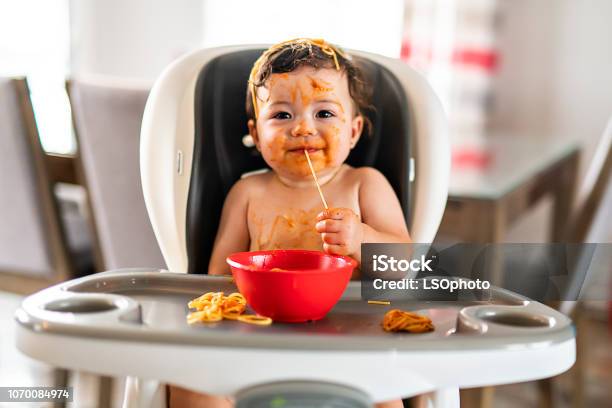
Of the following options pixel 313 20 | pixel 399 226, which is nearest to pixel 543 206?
pixel 313 20

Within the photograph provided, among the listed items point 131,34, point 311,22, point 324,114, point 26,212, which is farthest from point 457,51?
point 324,114

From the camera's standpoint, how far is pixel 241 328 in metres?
0.61

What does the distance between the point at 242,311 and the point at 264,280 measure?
0.05 m

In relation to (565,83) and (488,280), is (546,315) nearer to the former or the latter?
(488,280)

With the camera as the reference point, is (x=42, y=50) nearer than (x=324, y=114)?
No

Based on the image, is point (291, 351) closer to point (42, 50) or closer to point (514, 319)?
point (514, 319)

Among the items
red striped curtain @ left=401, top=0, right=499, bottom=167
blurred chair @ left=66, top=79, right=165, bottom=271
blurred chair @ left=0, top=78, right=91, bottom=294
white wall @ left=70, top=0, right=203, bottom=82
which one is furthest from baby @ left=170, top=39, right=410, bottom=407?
white wall @ left=70, top=0, right=203, bottom=82

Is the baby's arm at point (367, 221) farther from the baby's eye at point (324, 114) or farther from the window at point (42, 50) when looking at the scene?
the window at point (42, 50)

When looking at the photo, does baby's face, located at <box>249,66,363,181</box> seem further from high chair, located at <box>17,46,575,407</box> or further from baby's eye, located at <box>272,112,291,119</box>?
high chair, located at <box>17,46,575,407</box>

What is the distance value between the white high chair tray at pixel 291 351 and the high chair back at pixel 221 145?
21 centimetres

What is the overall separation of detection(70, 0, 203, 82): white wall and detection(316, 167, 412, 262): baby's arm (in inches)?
90.4

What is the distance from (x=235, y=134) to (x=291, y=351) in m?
0.39

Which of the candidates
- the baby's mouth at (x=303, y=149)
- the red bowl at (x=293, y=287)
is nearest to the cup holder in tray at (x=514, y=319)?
the red bowl at (x=293, y=287)

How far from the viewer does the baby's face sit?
0.75 m
